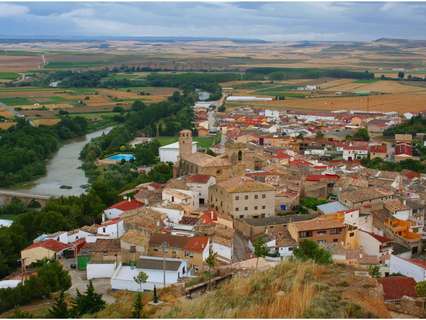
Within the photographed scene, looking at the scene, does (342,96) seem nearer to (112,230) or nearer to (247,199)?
(247,199)

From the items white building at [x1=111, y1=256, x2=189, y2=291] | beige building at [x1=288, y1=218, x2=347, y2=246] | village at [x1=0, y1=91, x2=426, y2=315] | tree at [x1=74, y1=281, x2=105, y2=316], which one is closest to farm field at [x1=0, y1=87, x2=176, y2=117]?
village at [x1=0, y1=91, x2=426, y2=315]

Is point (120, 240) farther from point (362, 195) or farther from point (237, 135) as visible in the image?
point (237, 135)

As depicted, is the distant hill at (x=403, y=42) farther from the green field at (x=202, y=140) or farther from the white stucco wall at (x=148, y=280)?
the white stucco wall at (x=148, y=280)

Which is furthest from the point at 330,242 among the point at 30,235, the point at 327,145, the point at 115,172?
the point at 327,145

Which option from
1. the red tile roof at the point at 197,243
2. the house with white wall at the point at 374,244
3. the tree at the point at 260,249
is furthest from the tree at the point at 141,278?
the house with white wall at the point at 374,244

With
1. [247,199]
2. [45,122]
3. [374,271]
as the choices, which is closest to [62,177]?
[247,199]
